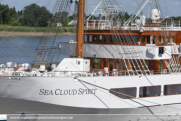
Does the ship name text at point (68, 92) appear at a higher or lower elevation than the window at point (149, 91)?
higher

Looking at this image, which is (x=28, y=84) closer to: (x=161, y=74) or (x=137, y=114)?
(x=137, y=114)

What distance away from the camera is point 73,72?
53.5ft

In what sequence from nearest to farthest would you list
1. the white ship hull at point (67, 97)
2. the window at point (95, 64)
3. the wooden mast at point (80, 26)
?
the white ship hull at point (67, 97) < the wooden mast at point (80, 26) < the window at point (95, 64)

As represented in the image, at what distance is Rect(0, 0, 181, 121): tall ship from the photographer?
15.0 metres

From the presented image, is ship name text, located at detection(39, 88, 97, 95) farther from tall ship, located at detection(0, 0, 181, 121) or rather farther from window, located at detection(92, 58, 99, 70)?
window, located at detection(92, 58, 99, 70)

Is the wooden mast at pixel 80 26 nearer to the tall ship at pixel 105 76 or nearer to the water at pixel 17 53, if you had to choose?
the tall ship at pixel 105 76

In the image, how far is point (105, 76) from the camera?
51.2 ft

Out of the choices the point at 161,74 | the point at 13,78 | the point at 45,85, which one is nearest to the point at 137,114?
the point at 161,74

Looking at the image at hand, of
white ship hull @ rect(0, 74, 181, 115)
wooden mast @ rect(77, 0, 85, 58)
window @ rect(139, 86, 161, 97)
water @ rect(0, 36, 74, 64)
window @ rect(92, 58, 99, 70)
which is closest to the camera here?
white ship hull @ rect(0, 74, 181, 115)

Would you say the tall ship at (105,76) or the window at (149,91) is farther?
the window at (149,91)

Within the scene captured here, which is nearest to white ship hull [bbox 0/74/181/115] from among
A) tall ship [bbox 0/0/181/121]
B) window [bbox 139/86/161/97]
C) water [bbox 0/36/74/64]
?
tall ship [bbox 0/0/181/121]

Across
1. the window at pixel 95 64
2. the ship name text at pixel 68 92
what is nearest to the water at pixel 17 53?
the window at pixel 95 64

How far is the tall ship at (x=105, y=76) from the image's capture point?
15.0 metres

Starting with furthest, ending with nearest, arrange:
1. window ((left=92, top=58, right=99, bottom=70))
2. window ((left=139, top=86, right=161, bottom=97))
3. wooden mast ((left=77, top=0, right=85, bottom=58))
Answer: window ((left=92, top=58, right=99, bottom=70)) < window ((left=139, top=86, right=161, bottom=97)) < wooden mast ((left=77, top=0, right=85, bottom=58))
